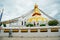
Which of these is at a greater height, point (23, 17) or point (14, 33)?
point (23, 17)

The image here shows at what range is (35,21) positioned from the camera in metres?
26.5

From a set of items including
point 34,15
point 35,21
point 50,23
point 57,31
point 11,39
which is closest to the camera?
point 11,39

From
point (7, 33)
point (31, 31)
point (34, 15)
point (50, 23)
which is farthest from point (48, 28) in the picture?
point (34, 15)

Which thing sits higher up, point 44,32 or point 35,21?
point 35,21

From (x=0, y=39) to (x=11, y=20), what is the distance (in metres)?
9.03

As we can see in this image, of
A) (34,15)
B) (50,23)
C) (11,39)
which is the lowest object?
(11,39)

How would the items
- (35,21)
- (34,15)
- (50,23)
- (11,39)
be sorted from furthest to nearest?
1. (34,15)
2. (35,21)
3. (50,23)
4. (11,39)

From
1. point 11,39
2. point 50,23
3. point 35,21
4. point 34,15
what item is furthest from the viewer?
point 34,15

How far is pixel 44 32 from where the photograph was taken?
64.5ft

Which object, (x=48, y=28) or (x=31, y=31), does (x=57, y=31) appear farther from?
(x=31, y=31)

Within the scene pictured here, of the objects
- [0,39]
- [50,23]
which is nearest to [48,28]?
[50,23]

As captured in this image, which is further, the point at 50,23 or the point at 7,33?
the point at 50,23

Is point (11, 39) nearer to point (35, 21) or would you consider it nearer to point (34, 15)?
point (35, 21)

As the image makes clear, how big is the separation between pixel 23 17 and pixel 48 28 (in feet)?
26.5
